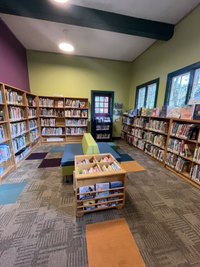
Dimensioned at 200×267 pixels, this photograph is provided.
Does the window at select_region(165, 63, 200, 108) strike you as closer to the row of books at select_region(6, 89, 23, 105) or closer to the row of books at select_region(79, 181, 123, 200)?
the row of books at select_region(79, 181, 123, 200)

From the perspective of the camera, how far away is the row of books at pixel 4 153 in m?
2.34

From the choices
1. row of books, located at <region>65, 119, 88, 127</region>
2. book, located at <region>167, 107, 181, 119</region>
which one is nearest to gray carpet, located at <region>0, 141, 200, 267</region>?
book, located at <region>167, 107, 181, 119</region>

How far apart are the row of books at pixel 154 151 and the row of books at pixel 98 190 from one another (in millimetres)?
1968

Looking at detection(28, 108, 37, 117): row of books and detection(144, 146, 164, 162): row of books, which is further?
detection(28, 108, 37, 117): row of books

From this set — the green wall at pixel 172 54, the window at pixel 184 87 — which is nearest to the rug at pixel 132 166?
the window at pixel 184 87

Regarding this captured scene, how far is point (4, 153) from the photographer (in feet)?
7.86

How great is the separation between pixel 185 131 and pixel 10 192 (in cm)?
330

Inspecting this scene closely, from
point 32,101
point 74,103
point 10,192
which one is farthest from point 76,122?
point 10,192

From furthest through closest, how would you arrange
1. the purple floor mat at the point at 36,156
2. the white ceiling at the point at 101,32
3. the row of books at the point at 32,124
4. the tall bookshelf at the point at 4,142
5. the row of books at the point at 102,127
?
the row of books at the point at 102,127, the row of books at the point at 32,124, the purple floor mat at the point at 36,156, the white ceiling at the point at 101,32, the tall bookshelf at the point at 4,142

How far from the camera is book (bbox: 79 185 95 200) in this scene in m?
1.53

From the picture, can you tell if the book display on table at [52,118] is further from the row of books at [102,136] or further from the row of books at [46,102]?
the row of books at [102,136]

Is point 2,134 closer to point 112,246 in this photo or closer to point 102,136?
point 112,246

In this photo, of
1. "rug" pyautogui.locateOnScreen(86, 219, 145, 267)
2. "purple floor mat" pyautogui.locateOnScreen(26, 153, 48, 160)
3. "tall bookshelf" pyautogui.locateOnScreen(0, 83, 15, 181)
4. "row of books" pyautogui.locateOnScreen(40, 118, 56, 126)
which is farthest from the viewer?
"row of books" pyautogui.locateOnScreen(40, 118, 56, 126)

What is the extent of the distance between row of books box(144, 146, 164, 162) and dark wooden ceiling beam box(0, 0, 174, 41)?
2.79 m
